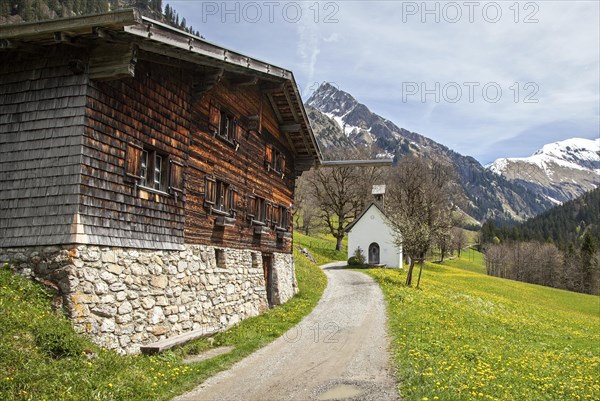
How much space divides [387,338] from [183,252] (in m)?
7.22

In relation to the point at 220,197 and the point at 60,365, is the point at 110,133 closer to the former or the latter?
the point at 60,365

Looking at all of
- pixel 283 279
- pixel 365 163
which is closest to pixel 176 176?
pixel 283 279

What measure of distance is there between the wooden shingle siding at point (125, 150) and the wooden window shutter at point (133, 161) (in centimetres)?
10

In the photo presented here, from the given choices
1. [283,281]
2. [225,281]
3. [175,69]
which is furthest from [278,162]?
[175,69]

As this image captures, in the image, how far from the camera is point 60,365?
28.5ft

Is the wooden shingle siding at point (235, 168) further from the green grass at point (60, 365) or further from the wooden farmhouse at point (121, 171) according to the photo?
the green grass at point (60, 365)

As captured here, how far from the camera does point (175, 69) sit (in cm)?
1434

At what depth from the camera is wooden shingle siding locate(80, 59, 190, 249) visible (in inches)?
430

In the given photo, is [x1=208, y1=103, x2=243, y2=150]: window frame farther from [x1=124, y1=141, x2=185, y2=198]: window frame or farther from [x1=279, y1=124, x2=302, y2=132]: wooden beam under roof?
[x1=279, y1=124, x2=302, y2=132]: wooden beam under roof

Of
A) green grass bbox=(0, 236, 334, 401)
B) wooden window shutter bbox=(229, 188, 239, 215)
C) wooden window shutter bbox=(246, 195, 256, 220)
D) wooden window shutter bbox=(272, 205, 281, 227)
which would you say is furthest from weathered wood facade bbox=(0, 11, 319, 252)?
wooden window shutter bbox=(272, 205, 281, 227)

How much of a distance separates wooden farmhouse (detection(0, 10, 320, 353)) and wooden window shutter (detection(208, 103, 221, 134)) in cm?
7

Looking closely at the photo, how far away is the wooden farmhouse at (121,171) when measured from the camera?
1041 centimetres

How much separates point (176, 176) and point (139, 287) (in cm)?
360

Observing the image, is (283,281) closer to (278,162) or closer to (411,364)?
(278,162)
